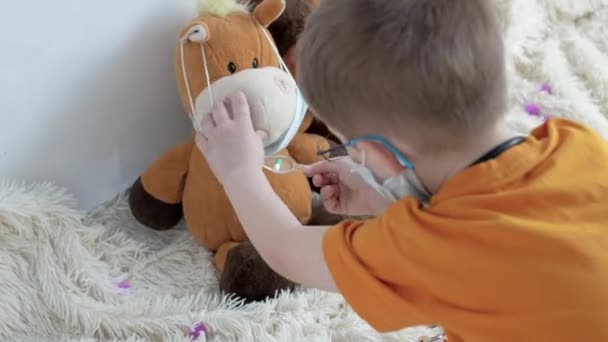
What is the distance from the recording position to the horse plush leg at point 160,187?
119cm

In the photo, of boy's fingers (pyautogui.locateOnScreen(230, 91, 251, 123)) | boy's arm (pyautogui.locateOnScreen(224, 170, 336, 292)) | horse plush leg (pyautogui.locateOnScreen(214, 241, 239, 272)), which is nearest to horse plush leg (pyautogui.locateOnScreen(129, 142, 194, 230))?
horse plush leg (pyautogui.locateOnScreen(214, 241, 239, 272))

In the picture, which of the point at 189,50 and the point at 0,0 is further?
the point at 189,50

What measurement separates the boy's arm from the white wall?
35cm

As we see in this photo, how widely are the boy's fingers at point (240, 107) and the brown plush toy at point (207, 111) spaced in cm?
4

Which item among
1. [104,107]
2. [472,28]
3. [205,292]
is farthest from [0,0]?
[472,28]

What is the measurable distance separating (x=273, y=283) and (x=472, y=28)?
1.69 feet

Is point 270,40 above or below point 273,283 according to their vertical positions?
above

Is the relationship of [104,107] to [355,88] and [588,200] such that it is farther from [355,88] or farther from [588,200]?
[588,200]

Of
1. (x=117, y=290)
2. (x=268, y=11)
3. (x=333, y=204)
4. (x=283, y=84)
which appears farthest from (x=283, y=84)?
(x=117, y=290)

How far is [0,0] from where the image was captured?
0.99 meters

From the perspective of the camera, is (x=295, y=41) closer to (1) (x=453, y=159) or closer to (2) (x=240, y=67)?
(2) (x=240, y=67)

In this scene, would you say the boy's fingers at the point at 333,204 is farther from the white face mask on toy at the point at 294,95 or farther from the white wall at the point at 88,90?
the white wall at the point at 88,90

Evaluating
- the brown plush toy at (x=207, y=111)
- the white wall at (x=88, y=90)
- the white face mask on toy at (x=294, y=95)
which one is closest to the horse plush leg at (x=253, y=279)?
the brown plush toy at (x=207, y=111)

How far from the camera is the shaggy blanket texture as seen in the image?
1.03 metres
